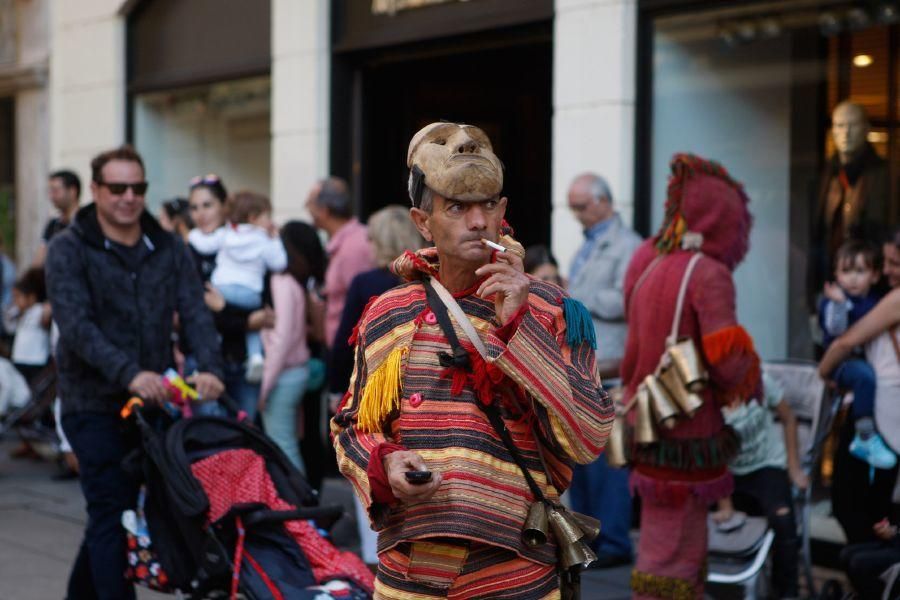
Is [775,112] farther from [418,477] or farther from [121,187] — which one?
[418,477]

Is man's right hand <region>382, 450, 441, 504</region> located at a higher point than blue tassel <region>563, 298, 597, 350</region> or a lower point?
lower

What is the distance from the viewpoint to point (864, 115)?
756 centimetres

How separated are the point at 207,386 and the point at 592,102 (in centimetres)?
354

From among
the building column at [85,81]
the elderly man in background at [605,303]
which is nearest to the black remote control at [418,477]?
the elderly man in background at [605,303]

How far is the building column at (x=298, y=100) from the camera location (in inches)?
406

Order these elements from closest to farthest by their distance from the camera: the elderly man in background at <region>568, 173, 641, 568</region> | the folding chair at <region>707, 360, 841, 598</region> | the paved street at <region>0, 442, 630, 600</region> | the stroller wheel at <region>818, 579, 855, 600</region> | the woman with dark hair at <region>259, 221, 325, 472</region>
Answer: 1. the stroller wheel at <region>818, 579, 855, 600</region>
2. the folding chair at <region>707, 360, 841, 598</region>
3. the paved street at <region>0, 442, 630, 600</region>
4. the elderly man in background at <region>568, 173, 641, 568</region>
5. the woman with dark hair at <region>259, 221, 325, 472</region>

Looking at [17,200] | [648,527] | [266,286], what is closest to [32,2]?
[17,200]

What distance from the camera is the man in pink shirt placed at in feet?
26.2

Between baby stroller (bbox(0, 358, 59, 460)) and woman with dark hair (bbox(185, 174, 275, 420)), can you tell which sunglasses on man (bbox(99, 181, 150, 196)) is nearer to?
woman with dark hair (bbox(185, 174, 275, 420))

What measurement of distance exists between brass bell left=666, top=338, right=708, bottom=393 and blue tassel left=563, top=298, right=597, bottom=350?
6.54 ft

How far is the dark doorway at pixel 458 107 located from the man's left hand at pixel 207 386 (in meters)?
4.16

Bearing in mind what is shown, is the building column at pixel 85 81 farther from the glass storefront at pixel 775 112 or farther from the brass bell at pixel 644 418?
the brass bell at pixel 644 418

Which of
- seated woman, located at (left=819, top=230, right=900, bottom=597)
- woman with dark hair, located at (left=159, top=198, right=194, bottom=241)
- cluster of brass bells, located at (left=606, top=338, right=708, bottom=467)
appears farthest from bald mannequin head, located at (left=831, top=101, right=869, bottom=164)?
woman with dark hair, located at (left=159, top=198, right=194, bottom=241)

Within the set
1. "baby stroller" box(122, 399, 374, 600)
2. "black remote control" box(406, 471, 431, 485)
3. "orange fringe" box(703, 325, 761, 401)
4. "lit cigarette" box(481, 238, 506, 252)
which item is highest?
"lit cigarette" box(481, 238, 506, 252)
